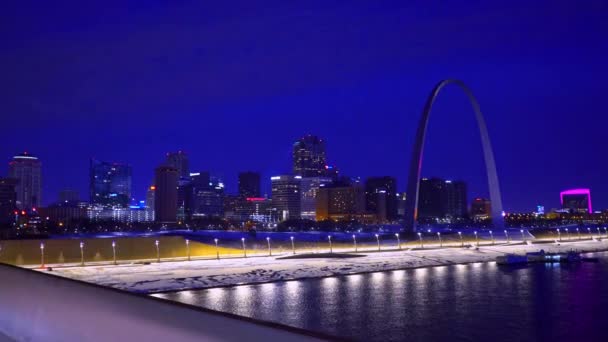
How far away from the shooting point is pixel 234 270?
33.5m

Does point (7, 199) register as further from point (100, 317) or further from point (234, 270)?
point (100, 317)

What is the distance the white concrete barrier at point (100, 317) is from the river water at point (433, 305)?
1051 centimetres

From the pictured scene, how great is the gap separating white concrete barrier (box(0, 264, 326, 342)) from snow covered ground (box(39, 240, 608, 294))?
63.0 feet

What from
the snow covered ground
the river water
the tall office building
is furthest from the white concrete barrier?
the tall office building

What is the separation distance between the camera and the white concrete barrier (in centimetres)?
359

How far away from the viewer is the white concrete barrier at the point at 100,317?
11.8ft

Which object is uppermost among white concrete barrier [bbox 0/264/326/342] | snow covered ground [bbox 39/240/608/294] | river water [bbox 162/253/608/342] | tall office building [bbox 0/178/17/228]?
tall office building [bbox 0/178/17/228]

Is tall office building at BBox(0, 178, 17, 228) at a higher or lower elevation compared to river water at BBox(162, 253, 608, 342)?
higher

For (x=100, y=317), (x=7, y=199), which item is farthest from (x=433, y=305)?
(x=7, y=199)

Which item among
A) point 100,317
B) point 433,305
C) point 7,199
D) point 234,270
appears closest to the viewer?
point 100,317

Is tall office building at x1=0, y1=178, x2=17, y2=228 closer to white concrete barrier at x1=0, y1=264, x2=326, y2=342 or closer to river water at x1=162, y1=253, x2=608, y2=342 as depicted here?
river water at x1=162, y1=253, x2=608, y2=342

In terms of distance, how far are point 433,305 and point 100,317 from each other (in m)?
19.8

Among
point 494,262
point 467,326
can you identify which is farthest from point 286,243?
point 467,326

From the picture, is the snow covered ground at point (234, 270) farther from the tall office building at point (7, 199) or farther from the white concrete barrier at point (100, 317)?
the tall office building at point (7, 199)
